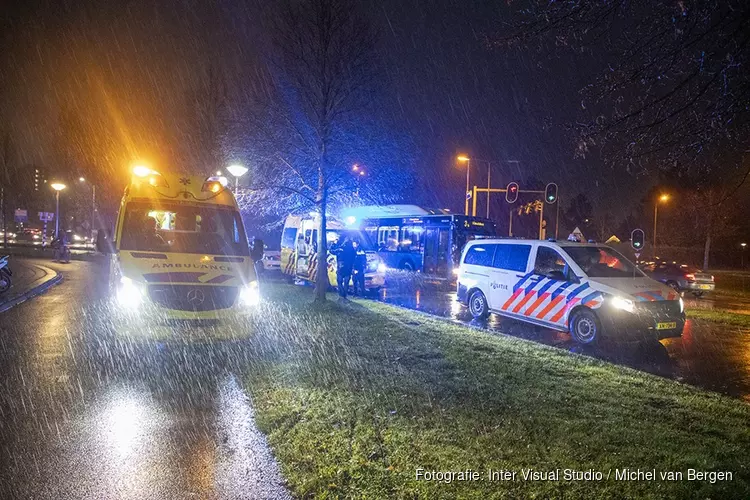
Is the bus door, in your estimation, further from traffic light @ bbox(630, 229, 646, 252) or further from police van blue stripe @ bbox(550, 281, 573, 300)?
police van blue stripe @ bbox(550, 281, 573, 300)

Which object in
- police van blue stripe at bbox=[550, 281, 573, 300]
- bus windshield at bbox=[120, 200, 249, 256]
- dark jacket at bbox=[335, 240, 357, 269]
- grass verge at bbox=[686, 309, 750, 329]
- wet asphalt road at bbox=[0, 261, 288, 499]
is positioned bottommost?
wet asphalt road at bbox=[0, 261, 288, 499]

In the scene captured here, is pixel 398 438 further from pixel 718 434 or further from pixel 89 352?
pixel 89 352

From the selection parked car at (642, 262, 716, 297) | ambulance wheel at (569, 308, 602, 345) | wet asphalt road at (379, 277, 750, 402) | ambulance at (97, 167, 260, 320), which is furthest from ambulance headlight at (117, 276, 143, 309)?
parked car at (642, 262, 716, 297)

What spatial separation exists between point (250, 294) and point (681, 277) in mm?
20695

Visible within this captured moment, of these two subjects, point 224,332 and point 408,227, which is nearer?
point 224,332

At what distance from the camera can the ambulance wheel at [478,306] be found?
13411 millimetres

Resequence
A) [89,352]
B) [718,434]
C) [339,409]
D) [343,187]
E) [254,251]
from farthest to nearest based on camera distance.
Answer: [343,187]
[254,251]
[89,352]
[339,409]
[718,434]

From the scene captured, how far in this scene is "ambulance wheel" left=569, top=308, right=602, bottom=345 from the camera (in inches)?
404

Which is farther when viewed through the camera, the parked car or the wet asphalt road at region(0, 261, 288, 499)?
the parked car

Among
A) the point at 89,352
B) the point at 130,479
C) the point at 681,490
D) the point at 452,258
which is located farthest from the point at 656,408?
the point at 452,258

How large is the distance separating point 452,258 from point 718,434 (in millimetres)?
21091

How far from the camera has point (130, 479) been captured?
168 inches

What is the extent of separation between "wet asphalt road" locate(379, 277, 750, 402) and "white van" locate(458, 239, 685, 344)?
0.36m

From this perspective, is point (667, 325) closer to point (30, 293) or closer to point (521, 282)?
point (521, 282)
